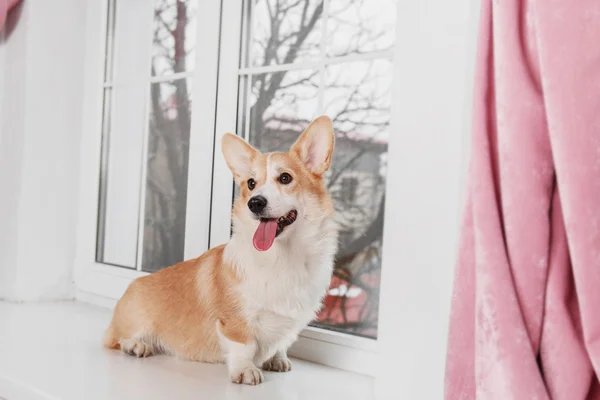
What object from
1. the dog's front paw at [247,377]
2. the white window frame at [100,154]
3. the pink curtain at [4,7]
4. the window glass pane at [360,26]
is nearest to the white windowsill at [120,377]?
the dog's front paw at [247,377]

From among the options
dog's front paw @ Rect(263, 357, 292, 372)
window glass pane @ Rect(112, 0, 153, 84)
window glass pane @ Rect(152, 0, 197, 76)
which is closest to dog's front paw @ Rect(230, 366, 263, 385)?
dog's front paw @ Rect(263, 357, 292, 372)

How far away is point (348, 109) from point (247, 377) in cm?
71

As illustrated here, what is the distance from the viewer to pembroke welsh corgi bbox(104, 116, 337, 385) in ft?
3.98

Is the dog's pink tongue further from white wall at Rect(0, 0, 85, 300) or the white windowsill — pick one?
white wall at Rect(0, 0, 85, 300)

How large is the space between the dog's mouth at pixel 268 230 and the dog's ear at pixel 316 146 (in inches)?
5.0

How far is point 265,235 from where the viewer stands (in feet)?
3.87

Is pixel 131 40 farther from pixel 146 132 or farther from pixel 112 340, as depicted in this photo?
pixel 112 340

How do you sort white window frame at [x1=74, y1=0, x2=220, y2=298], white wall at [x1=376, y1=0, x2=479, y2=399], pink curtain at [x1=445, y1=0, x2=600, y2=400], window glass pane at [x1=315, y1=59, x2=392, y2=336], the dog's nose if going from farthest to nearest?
white window frame at [x1=74, y1=0, x2=220, y2=298]
window glass pane at [x1=315, y1=59, x2=392, y2=336]
the dog's nose
white wall at [x1=376, y1=0, x2=479, y2=399]
pink curtain at [x1=445, y1=0, x2=600, y2=400]

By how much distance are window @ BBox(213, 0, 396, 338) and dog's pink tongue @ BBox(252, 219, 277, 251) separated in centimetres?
35

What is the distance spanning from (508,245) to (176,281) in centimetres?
87

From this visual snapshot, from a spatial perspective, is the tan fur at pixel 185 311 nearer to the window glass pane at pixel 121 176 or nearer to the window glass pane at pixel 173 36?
the window glass pane at pixel 121 176

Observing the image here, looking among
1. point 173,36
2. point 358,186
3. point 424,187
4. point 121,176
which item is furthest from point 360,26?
point 121,176

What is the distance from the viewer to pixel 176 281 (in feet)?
4.70

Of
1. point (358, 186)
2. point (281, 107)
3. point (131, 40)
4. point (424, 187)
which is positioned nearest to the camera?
point (424, 187)
